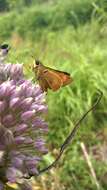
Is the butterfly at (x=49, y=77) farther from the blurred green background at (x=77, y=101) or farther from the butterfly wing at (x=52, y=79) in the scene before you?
the blurred green background at (x=77, y=101)

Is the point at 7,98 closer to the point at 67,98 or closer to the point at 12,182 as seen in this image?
the point at 12,182

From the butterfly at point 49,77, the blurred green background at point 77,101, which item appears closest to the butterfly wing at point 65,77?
the butterfly at point 49,77

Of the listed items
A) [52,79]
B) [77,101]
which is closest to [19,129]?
[52,79]

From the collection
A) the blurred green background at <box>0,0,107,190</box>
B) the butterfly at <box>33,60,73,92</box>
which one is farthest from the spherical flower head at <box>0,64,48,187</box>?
the blurred green background at <box>0,0,107,190</box>

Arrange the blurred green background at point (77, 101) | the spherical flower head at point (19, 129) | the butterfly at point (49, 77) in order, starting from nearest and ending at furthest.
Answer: the spherical flower head at point (19, 129) < the butterfly at point (49, 77) < the blurred green background at point (77, 101)

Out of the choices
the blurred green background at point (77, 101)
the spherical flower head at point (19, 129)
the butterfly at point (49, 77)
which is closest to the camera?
the spherical flower head at point (19, 129)

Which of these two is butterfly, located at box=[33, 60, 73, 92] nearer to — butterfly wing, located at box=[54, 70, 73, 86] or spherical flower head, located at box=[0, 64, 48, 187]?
butterfly wing, located at box=[54, 70, 73, 86]

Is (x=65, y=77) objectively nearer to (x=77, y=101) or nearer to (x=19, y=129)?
(x=19, y=129)
